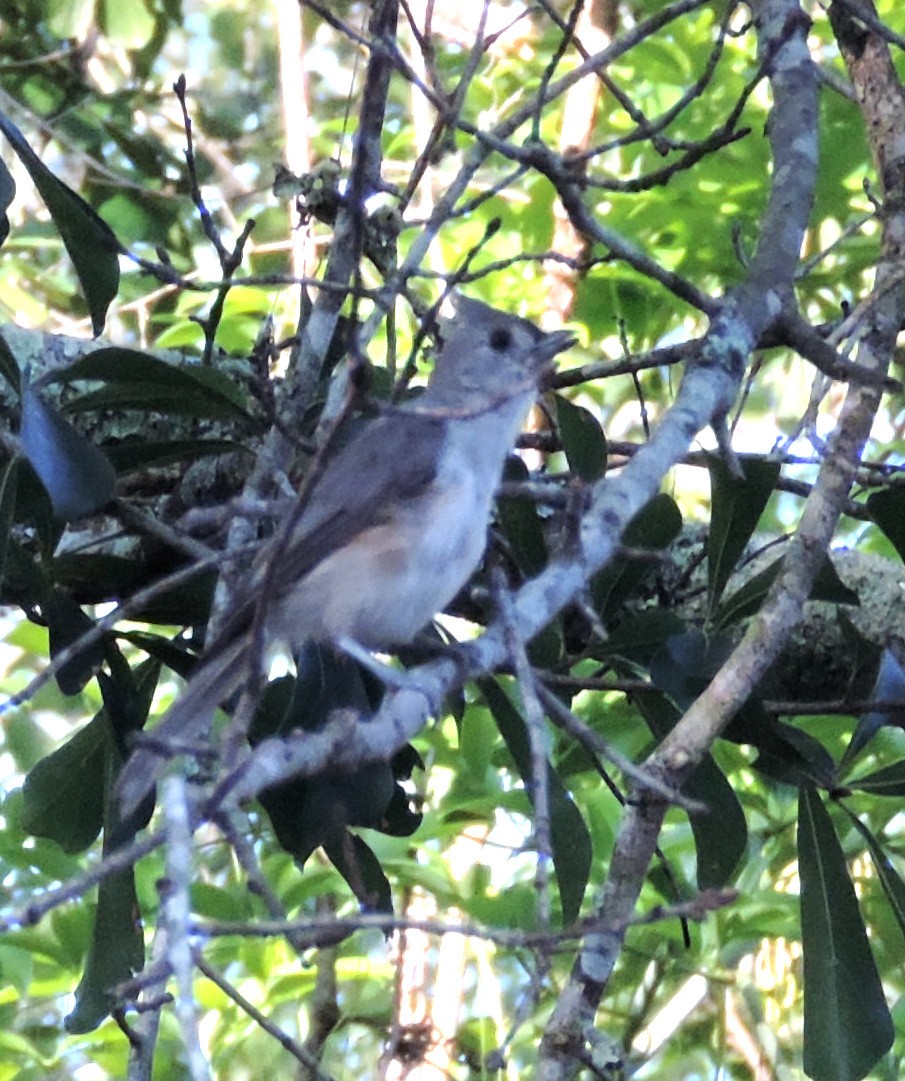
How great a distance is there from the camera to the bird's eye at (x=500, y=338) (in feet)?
9.69

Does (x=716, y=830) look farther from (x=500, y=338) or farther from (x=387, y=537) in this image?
(x=500, y=338)

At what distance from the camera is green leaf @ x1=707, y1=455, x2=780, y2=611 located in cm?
248

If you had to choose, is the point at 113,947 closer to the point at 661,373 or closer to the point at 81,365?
the point at 81,365

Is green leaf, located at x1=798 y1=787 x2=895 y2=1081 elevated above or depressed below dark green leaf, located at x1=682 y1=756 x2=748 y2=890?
below

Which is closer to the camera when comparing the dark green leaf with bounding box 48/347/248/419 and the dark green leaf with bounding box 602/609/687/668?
the dark green leaf with bounding box 48/347/248/419

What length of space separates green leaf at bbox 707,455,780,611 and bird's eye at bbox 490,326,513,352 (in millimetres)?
617

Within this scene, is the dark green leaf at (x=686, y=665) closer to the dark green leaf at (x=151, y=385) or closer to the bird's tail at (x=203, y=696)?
the bird's tail at (x=203, y=696)

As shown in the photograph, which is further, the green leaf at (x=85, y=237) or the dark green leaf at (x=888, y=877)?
the dark green leaf at (x=888, y=877)

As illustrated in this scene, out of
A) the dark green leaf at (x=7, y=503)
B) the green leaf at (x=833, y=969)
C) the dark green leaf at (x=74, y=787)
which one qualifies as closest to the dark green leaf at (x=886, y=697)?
the green leaf at (x=833, y=969)

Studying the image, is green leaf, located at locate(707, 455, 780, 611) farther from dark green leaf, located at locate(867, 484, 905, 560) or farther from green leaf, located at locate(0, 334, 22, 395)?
green leaf, located at locate(0, 334, 22, 395)

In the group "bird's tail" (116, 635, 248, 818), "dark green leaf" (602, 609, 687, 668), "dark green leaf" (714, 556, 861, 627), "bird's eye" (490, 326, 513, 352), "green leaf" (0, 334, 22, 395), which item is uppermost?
"bird's eye" (490, 326, 513, 352)

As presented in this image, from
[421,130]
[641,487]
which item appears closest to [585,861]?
[641,487]

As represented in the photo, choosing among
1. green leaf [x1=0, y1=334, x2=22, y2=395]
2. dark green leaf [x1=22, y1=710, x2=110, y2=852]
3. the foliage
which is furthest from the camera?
dark green leaf [x1=22, y1=710, x2=110, y2=852]

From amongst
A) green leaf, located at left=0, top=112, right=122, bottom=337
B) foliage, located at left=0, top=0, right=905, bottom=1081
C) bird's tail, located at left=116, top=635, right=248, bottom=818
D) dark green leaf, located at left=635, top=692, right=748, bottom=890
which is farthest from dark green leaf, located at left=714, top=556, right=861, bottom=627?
green leaf, located at left=0, top=112, right=122, bottom=337
